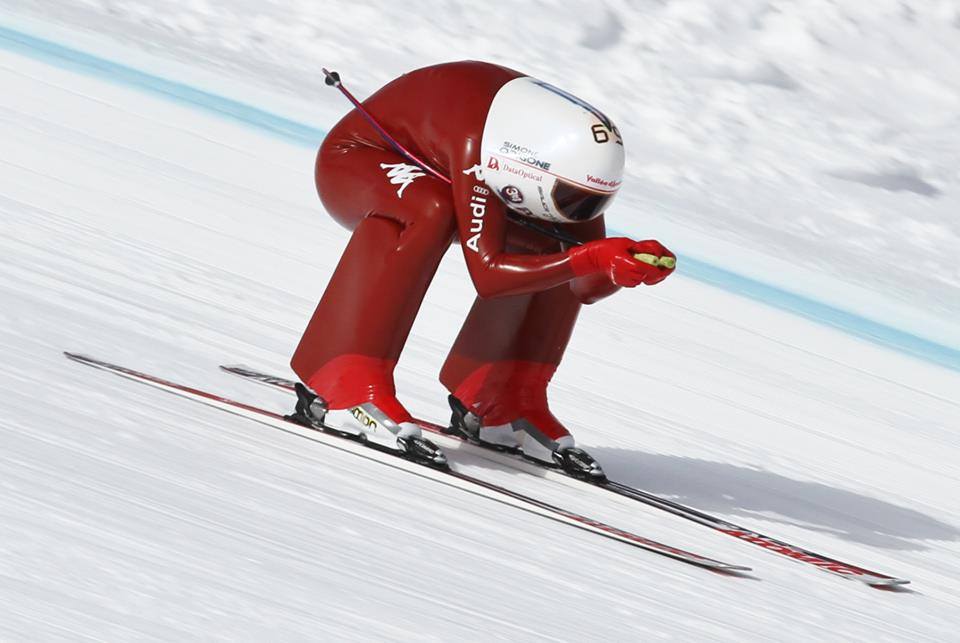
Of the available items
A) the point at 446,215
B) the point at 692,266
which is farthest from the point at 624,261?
the point at 692,266

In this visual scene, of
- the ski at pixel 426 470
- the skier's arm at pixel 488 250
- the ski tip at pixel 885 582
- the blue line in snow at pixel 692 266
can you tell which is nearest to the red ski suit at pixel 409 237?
the skier's arm at pixel 488 250

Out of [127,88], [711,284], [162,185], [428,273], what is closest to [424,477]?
[428,273]

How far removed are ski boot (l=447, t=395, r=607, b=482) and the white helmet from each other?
0.61 metres

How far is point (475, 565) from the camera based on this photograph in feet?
7.84

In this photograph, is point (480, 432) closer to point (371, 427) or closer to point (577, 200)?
point (371, 427)

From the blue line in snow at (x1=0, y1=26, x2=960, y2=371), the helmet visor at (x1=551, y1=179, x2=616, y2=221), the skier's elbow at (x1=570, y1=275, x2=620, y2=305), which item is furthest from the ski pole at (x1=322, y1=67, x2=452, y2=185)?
the blue line in snow at (x1=0, y1=26, x2=960, y2=371)

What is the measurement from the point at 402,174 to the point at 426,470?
66 centimetres

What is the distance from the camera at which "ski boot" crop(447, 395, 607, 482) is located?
11.2ft

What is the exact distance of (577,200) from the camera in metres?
3.06

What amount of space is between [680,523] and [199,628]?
158 centimetres

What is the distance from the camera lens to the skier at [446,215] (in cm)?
303

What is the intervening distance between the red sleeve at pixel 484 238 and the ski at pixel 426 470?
394 millimetres

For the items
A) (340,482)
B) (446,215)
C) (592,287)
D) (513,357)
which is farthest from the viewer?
(513,357)

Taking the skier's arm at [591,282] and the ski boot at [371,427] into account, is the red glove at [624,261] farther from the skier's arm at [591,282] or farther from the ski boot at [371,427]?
the ski boot at [371,427]
